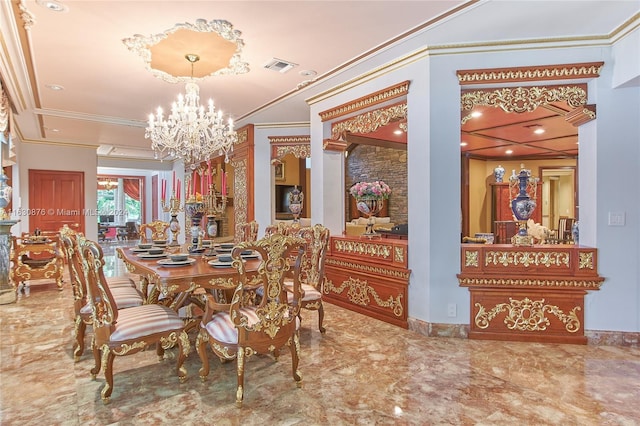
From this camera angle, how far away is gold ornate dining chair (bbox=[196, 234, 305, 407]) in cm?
215

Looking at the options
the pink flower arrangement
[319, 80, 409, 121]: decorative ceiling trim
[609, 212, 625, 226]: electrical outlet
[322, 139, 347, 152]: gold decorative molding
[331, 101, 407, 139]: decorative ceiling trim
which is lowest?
[609, 212, 625, 226]: electrical outlet

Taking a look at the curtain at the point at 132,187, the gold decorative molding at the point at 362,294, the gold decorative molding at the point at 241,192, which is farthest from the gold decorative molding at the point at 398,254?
the curtain at the point at 132,187

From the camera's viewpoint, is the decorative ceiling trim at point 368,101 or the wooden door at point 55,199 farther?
the wooden door at point 55,199

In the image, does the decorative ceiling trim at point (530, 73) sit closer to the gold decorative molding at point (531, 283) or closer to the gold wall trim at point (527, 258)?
the gold wall trim at point (527, 258)

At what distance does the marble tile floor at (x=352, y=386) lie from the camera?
2.06 meters

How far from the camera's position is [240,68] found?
383cm

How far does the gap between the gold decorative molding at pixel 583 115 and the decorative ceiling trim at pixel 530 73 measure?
0.92 feet

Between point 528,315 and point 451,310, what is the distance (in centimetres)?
66

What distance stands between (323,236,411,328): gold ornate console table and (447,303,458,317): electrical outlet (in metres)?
0.41

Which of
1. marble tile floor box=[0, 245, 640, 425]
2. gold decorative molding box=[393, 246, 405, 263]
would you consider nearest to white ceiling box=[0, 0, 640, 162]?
gold decorative molding box=[393, 246, 405, 263]

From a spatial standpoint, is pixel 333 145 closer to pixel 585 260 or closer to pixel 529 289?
pixel 529 289

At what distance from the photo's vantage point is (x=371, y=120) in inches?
157

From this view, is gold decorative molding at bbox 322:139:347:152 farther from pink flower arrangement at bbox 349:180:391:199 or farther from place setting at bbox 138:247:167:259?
Result: place setting at bbox 138:247:167:259

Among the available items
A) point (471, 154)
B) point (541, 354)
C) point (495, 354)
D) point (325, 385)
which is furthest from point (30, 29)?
point (471, 154)
